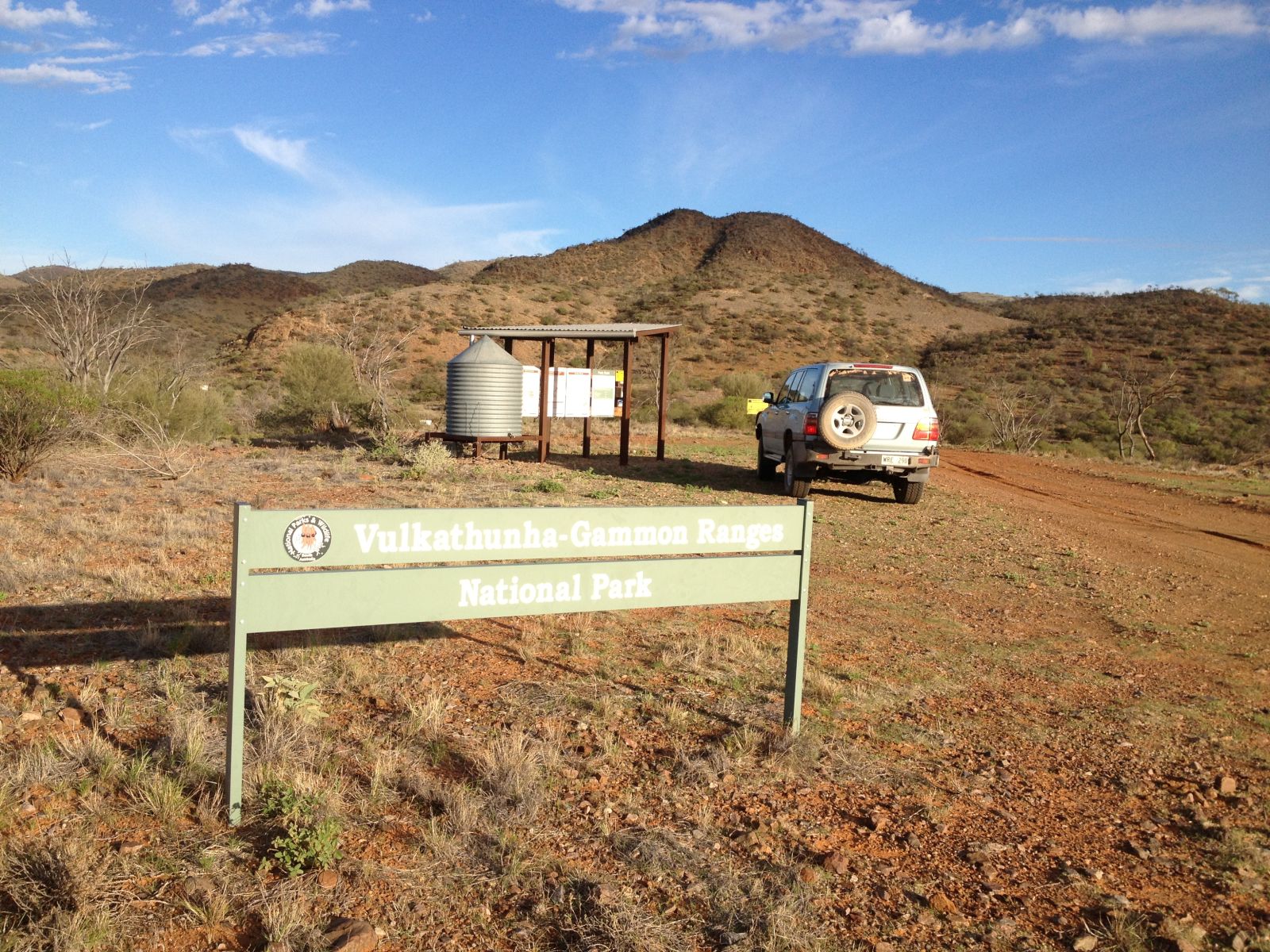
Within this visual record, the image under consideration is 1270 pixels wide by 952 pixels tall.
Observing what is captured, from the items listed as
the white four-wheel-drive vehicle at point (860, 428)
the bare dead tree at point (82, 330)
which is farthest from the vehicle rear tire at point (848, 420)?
the bare dead tree at point (82, 330)

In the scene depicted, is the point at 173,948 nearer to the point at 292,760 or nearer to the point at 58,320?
the point at 292,760

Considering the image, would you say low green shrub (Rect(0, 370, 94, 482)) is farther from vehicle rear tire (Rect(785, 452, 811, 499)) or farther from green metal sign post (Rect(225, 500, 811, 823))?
green metal sign post (Rect(225, 500, 811, 823))

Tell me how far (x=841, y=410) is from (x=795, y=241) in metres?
71.7

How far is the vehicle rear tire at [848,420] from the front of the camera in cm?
1116

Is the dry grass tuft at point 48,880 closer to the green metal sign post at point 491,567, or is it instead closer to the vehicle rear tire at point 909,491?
the green metal sign post at point 491,567

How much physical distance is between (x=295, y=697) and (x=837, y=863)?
2.67m

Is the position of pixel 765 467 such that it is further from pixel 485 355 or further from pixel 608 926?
pixel 608 926

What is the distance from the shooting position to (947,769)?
4203 mm

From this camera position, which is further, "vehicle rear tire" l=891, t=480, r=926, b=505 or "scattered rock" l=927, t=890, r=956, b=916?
"vehicle rear tire" l=891, t=480, r=926, b=505

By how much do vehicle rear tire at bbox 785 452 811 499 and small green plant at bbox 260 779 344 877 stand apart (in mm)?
8870

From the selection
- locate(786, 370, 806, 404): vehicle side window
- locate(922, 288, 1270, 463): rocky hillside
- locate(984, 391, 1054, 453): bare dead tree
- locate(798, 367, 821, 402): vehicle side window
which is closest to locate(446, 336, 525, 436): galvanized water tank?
locate(786, 370, 806, 404): vehicle side window

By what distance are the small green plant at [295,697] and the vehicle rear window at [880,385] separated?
841 cm

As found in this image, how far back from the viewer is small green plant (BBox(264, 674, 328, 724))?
Result: 442 centimetres

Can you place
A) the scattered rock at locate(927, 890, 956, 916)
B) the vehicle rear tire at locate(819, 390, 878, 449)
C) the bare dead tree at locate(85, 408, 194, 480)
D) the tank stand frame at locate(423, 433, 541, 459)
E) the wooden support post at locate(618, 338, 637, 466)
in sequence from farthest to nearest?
the wooden support post at locate(618, 338, 637, 466) → the tank stand frame at locate(423, 433, 541, 459) → the bare dead tree at locate(85, 408, 194, 480) → the vehicle rear tire at locate(819, 390, 878, 449) → the scattered rock at locate(927, 890, 956, 916)
